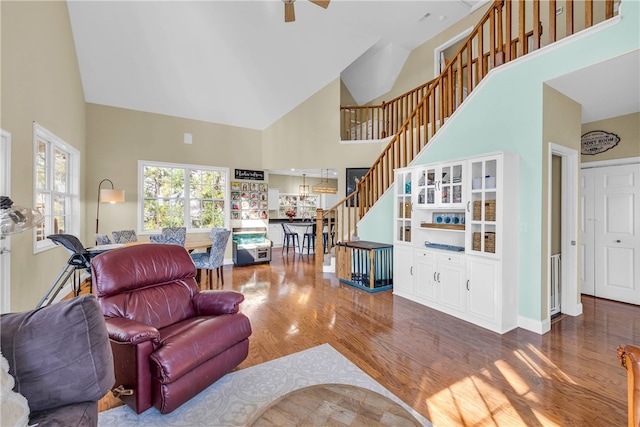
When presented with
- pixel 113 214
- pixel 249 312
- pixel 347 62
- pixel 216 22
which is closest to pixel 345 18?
pixel 347 62

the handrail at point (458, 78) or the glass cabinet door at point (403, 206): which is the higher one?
the handrail at point (458, 78)

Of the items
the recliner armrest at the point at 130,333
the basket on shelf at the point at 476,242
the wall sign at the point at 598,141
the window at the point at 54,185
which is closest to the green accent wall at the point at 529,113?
the basket on shelf at the point at 476,242

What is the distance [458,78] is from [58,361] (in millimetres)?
4906

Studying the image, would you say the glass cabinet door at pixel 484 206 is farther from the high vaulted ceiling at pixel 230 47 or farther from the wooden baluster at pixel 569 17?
the high vaulted ceiling at pixel 230 47

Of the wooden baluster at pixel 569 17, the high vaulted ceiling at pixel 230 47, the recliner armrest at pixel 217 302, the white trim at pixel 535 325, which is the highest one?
the high vaulted ceiling at pixel 230 47

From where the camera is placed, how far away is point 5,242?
9.14ft

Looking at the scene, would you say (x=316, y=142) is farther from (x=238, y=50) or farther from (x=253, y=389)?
(x=253, y=389)

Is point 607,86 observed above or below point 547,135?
above

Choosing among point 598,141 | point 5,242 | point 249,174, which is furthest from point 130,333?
point 598,141

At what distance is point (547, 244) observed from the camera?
317 centimetres

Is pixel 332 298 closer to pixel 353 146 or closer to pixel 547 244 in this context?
pixel 547 244

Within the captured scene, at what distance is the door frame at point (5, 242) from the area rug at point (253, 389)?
6.17ft

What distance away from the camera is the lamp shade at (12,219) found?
7.05ft

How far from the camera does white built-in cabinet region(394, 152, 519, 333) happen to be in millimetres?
3162
